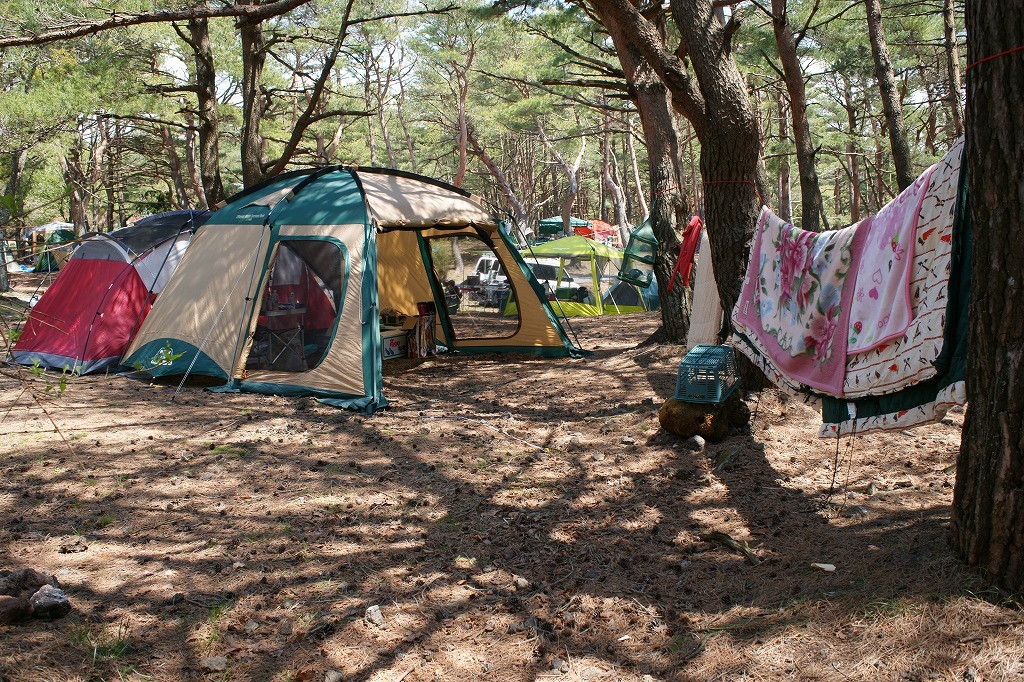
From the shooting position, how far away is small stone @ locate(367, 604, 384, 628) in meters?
3.25

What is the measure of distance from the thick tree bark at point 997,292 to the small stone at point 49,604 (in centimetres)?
356

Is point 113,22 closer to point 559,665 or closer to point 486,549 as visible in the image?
point 486,549

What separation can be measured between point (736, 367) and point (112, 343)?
6493mm

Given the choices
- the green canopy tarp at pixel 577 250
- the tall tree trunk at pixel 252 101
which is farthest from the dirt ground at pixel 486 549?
the green canopy tarp at pixel 577 250

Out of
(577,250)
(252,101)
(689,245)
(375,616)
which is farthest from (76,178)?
(375,616)

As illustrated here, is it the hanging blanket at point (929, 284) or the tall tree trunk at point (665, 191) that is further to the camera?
the tall tree trunk at point (665, 191)

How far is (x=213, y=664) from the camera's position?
9.71 feet

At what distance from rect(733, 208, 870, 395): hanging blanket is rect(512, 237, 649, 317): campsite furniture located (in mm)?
9808

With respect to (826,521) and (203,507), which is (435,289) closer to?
(203,507)

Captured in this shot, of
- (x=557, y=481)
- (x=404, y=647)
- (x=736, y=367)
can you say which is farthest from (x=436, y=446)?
(x=404, y=647)

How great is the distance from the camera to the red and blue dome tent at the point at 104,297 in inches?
332

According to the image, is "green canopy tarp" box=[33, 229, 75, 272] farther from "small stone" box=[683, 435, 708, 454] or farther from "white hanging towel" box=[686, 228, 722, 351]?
"white hanging towel" box=[686, 228, 722, 351]

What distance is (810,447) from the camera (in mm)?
5094

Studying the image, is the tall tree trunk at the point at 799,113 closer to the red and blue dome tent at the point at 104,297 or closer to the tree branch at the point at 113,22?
the tree branch at the point at 113,22
